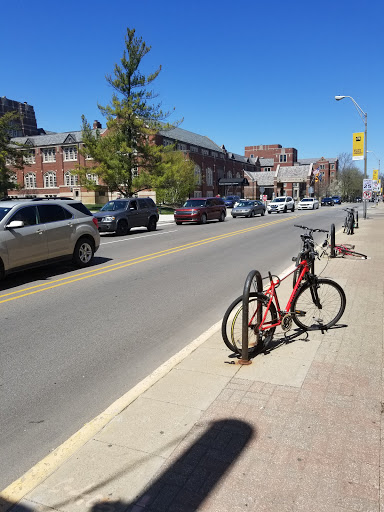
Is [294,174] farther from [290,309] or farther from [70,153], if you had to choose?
[290,309]

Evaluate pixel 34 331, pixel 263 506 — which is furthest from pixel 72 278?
pixel 263 506

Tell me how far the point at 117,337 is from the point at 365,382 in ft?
10.1

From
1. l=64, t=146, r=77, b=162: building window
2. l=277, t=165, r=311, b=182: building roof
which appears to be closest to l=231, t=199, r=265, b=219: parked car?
l=64, t=146, r=77, b=162: building window

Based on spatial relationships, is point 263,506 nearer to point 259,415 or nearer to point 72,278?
point 259,415

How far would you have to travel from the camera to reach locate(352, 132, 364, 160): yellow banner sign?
26.4 m

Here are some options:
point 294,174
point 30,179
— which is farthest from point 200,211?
point 294,174

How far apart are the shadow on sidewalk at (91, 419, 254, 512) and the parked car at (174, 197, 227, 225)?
896 inches

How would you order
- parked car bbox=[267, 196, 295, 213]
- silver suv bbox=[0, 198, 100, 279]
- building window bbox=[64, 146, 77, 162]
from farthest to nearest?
building window bbox=[64, 146, 77, 162] < parked car bbox=[267, 196, 295, 213] < silver suv bbox=[0, 198, 100, 279]

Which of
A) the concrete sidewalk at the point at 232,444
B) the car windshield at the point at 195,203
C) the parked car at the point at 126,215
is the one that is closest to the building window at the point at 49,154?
the car windshield at the point at 195,203

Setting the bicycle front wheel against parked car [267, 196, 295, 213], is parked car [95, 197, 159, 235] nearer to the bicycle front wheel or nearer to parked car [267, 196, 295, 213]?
the bicycle front wheel

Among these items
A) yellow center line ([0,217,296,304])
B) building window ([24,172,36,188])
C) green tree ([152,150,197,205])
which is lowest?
yellow center line ([0,217,296,304])

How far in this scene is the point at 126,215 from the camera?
20.0 m

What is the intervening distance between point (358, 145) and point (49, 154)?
2222 inches

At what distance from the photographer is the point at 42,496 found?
243cm
